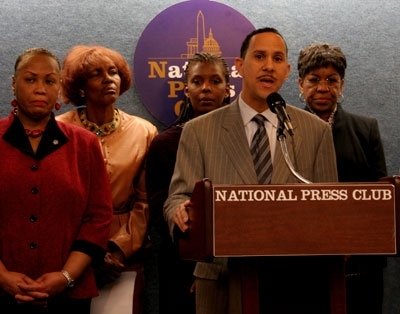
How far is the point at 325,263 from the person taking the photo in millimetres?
2150

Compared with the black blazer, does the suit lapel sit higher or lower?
lower

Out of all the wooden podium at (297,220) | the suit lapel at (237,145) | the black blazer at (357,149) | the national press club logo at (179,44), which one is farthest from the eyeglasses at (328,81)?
the wooden podium at (297,220)

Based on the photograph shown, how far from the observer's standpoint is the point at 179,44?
162 inches

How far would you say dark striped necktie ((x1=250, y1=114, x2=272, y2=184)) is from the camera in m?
2.44

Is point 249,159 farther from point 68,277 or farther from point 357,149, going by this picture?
point 357,149

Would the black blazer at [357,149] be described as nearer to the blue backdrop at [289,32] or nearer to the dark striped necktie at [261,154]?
the blue backdrop at [289,32]

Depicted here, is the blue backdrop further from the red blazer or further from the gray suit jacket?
the gray suit jacket

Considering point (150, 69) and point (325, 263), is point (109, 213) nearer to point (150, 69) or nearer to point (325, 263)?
point (325, 263)

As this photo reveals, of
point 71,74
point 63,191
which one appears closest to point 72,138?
point 63,191

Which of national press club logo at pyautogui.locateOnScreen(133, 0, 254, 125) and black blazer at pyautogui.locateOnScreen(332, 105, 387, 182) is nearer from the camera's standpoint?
black blazer at pyautogui.locateOnScreen(332, 105, 387, 182)

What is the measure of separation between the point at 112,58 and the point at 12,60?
775mm

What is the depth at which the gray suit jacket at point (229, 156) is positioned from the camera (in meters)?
2.41

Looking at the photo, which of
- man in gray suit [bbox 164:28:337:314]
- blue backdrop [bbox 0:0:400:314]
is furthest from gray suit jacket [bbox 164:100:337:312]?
blue backdrop [bbox 0:0:400:314]

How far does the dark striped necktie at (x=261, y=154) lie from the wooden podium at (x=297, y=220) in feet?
1.68
